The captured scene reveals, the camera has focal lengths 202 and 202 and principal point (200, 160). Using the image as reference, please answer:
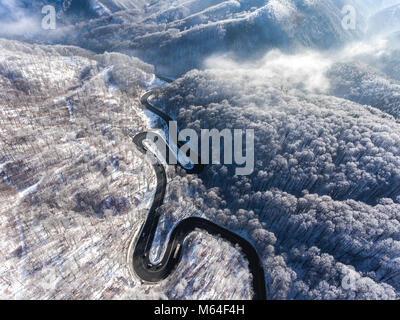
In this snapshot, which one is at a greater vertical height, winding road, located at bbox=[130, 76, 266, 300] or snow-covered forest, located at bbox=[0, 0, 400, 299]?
snow-covered forest, located at bbox=[0, 0, 400, 299]

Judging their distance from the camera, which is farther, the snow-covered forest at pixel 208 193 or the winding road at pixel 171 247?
the winding road at pixel 171 247

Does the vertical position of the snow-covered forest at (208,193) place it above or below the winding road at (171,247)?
above

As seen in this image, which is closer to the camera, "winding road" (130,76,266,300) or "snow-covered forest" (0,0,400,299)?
"snow-covered forest" (0,0,400,299)

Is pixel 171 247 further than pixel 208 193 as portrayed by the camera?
No

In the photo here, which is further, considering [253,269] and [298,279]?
[253,269]

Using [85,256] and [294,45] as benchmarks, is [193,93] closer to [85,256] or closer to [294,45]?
[85,256]

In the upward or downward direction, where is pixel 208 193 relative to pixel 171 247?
upward

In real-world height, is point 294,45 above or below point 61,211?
above

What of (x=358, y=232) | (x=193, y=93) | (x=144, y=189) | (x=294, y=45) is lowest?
(x=144, y=189)
